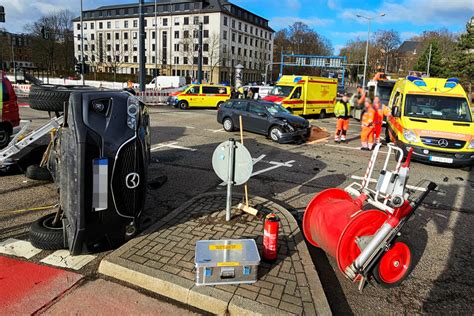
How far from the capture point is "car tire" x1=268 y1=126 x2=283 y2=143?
12.1m

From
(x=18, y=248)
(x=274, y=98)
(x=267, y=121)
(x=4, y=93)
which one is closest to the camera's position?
(x=18, y=248)

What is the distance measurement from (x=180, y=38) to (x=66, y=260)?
281 ft

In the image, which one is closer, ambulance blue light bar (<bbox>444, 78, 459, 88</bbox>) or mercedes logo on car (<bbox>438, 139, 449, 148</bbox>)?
mercedes logo on car (<bbox>438, 139, 449, 148</bbox>)

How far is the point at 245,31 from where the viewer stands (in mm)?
91500

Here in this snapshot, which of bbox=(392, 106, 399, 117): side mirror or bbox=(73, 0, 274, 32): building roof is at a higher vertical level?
bbox=(73, 0, 274, 32): building roof

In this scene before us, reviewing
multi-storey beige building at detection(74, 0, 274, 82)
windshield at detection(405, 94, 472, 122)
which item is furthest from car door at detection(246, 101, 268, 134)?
multi-storey beige building at detection(74, 0, 274, 82)

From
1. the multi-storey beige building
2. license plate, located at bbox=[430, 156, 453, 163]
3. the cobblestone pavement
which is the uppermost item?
the multi-storey beige building

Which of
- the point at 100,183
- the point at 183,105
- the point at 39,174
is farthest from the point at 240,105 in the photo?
the point at 183,105

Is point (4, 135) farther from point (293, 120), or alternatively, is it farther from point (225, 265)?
point (293, 120)

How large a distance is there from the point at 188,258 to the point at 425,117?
29.4 feet

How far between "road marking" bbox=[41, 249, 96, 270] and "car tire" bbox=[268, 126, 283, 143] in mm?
8789

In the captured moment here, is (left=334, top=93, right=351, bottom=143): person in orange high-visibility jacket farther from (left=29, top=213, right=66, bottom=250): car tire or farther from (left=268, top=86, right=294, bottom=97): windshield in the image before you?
(left=29, top=213, right=66, bottom=250): car tire

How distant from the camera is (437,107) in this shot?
10344mm

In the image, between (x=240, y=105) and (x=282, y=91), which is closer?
(x=240, y=105)
